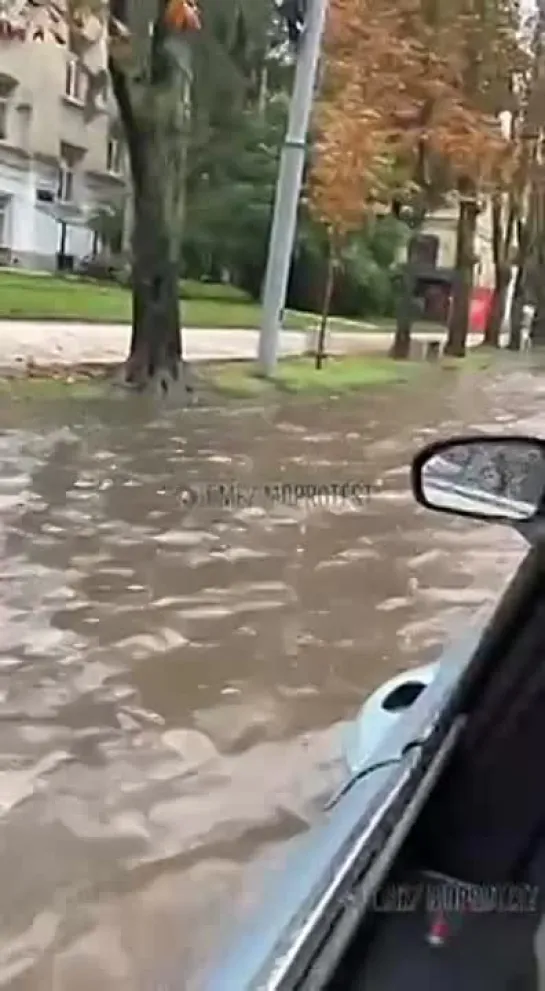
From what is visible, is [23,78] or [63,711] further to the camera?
[23,78]

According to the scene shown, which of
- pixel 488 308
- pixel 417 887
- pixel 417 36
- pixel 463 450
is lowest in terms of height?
pixel 488 308

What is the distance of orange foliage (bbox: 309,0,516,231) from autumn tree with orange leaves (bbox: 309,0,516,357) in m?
0.01

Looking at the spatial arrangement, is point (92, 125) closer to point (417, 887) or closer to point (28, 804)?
point (28, 804)

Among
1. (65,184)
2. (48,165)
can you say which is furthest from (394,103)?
(48,165)

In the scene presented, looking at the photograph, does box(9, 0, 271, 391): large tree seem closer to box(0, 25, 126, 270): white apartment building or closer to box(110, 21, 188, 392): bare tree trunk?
box(110, 21, 188, 392): bare tree trunk

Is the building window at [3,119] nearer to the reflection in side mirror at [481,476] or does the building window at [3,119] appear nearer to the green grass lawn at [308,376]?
the green grass lawn at [308,376]

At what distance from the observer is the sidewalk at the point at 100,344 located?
1811 cm

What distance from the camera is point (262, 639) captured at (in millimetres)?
6094

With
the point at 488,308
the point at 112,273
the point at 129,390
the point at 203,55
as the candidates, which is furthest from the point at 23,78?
the point at 129,390

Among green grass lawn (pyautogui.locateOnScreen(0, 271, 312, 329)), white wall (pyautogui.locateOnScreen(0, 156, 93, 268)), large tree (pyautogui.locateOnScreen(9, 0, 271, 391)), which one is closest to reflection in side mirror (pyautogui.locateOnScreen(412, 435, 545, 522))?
large tree (pyautogui.locateOnScreen(9, 0, 271, 391))

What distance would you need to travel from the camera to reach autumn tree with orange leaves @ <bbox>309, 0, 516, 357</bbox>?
64.9 ft

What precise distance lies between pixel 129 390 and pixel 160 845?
11.1m

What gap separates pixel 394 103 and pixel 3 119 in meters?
16.4

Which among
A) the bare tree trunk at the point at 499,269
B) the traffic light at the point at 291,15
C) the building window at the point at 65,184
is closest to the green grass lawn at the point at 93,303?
the building window at the point at 65,184
